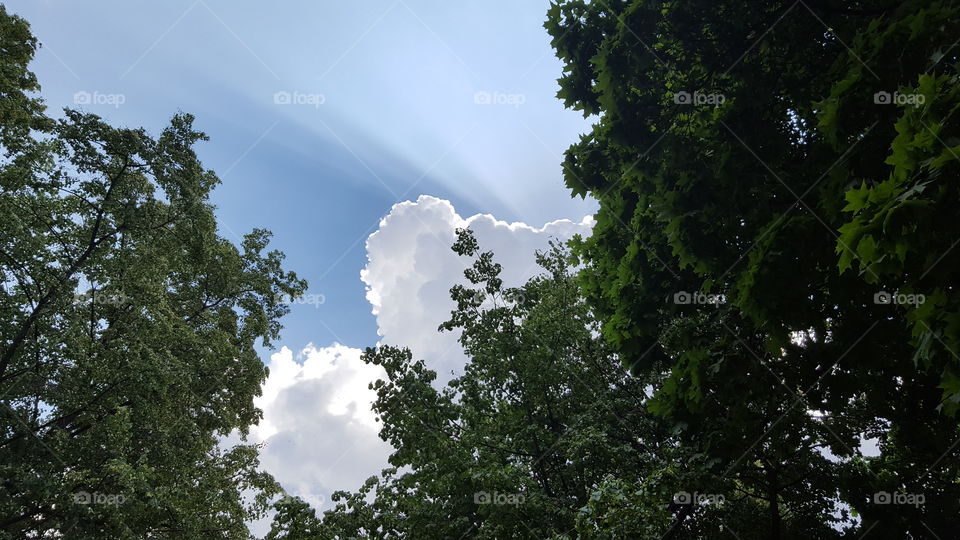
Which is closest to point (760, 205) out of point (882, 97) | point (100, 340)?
point (882, 97)

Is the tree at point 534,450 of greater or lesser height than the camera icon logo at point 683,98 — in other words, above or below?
below

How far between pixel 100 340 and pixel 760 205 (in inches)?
729

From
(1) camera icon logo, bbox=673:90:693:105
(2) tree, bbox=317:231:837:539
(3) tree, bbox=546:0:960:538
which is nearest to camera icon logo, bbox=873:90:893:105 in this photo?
(3) tree, bbox=546:0:960:538

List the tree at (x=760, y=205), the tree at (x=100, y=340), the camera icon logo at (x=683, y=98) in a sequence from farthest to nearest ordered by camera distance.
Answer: the tree at (x=100, y=340), the camera icon logo at (x=683, y=98), the tree at (x=760, y=205)

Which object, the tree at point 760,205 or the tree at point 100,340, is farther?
the tree at point 100,340

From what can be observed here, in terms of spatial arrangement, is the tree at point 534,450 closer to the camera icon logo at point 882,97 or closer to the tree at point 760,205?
the tree at point 760,205

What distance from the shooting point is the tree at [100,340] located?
14.1 m

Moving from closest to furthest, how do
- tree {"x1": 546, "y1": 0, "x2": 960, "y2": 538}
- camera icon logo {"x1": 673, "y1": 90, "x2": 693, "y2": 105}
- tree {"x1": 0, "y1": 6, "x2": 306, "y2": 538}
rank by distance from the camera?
tree {"x1": 546, "y1": 0, "x2": 960, "y2": 538}, camera icon logo {"x1": 673, "y1": 90, "x2": 693, "y2": 105}, tree {"x1": 0, "y1": 6, "x2": 306, "y2": 538}

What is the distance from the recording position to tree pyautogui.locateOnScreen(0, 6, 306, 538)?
14125 millimetres

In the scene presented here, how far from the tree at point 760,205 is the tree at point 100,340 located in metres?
13.1

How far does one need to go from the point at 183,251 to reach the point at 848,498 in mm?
20321

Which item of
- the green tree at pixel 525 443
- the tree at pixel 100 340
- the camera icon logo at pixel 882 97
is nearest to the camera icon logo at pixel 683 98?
the camera icon logo at pixel 882 97

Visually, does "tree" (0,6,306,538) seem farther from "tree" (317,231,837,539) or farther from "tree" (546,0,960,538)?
"tree" (546,0,960,538)

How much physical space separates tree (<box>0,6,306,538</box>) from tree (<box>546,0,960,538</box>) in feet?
42.9
